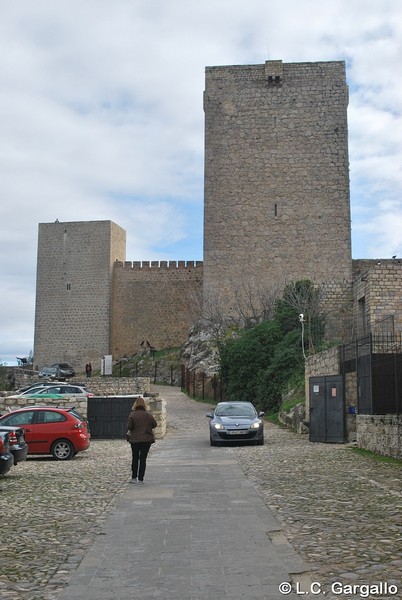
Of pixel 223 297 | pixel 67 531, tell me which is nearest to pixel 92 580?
pixel 67 531

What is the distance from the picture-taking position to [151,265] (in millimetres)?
48719

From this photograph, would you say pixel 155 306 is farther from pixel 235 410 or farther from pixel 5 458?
pixel 5 458

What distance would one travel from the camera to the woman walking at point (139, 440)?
10.8 metres

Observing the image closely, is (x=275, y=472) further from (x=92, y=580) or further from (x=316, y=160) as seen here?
(x=316, y=160)

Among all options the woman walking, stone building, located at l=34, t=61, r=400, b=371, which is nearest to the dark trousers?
the woman walking

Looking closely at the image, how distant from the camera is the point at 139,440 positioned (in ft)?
35.9

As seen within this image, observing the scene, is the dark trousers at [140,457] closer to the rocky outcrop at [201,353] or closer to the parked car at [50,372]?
the rocky outcrop at [201,353]

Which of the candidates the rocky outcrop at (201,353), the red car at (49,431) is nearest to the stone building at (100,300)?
the rocky outcrop at (201,353)

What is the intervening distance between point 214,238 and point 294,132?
7.13 m

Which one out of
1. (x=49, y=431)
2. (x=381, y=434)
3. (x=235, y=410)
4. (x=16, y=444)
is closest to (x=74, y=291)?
(x=235, y=410)

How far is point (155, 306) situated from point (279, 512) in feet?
132

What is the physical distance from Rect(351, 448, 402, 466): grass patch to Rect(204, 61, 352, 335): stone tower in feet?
73.8

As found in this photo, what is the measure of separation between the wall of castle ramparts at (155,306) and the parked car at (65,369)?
3.20m

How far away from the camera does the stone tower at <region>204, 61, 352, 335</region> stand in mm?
37875
